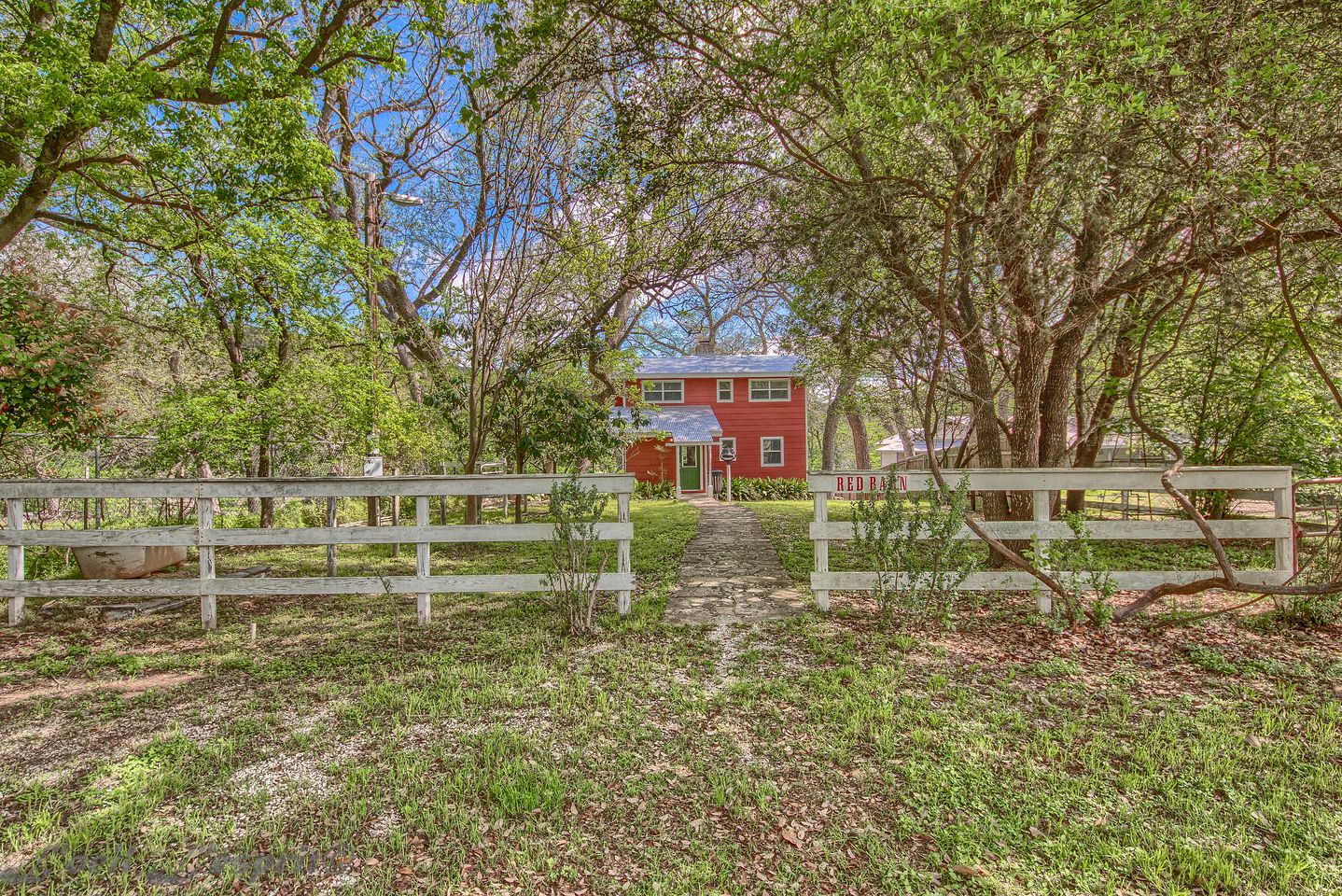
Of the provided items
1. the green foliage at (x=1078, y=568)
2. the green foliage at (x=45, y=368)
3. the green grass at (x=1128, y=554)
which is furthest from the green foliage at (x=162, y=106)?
the green foliage at (x=1078, y=568)

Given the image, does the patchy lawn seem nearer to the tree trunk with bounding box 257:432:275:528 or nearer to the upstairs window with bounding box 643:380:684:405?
the tree trunk with bounding box 257:432:275:528

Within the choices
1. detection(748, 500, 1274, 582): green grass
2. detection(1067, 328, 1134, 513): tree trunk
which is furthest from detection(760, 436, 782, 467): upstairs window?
detection(1067, 328, 1134, 513): tree trunk

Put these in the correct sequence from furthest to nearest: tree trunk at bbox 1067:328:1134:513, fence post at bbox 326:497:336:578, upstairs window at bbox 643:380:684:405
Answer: upstairs window at bbox 643:380:684:405 → tree trunk at bbox 1067:328:1134:513 → fence post at bbox 326:497:336:578

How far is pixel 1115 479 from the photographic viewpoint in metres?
5.09

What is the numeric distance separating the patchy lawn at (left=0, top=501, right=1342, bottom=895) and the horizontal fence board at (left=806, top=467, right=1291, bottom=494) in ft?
4.16

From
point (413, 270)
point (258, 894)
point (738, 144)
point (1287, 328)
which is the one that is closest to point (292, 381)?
point (413, 270)

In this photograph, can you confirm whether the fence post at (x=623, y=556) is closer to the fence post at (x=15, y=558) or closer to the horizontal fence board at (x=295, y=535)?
the horizontal fence board at (x=295, y=535)

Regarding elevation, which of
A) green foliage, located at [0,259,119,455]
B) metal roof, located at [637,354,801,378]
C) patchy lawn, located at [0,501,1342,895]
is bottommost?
patchy lawn, located at [0,501,1342,895]

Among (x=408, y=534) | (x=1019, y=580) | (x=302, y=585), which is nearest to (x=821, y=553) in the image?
(x=1019, y=580)

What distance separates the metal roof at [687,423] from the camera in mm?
19125

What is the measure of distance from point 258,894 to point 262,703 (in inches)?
78.6

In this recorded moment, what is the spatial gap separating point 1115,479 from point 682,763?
480 cm

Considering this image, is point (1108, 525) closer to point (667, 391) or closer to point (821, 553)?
point (821, 553)

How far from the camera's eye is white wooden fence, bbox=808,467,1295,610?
16.4ft
